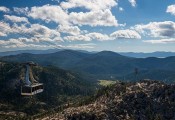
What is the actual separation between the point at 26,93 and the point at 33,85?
559 cm

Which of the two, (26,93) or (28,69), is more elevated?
(28,69)

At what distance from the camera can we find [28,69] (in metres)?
157

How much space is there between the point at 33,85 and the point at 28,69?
29.9 ft

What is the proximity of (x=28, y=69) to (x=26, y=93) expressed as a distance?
12340 millimetres

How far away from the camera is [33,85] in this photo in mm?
159875

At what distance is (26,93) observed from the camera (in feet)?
516
